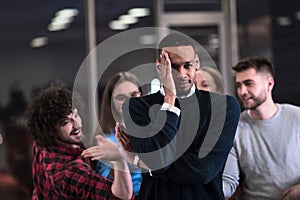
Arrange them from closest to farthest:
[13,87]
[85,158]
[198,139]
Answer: [198,139] < [85,158] < [13,87]

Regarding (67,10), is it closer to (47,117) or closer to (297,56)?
(297,56)

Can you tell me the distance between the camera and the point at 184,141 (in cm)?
194

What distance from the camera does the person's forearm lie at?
1.91 meters

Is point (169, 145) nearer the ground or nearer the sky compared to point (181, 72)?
nearer the ground

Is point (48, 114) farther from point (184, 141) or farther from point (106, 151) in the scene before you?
point (184, 141)

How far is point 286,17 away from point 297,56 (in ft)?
1.29

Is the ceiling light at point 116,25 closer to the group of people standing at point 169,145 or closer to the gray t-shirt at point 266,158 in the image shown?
the group of people standing at point 169,145

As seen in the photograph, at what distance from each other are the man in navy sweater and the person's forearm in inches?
2.0

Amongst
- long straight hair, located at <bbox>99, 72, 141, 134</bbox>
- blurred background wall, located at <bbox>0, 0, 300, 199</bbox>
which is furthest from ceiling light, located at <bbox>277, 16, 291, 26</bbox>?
long straight hair, located at <bbox>99, 72, 141, 134</bbox>

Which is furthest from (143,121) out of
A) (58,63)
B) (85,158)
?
(58,63)

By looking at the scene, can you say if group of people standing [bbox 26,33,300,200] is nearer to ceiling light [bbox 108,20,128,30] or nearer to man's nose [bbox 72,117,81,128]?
man's nose [bbox 72,117,81,128]

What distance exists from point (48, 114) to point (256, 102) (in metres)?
1.02

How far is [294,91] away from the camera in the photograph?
543cm

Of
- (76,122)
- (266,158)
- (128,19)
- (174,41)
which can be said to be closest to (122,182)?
(76,122)
